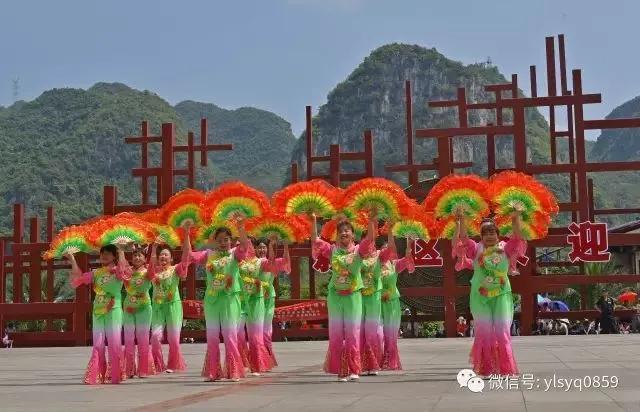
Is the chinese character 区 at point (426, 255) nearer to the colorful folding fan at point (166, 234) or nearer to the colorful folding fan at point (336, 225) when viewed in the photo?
the colorful folding fan at point (336, 225)

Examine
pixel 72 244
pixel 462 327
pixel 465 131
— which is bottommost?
pixel 462 327

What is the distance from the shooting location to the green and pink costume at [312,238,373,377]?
31.8ft

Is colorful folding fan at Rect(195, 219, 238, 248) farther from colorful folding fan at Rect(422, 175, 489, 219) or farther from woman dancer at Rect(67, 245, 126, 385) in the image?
colorful folding fan at Rect(422, 175, 489, 219)

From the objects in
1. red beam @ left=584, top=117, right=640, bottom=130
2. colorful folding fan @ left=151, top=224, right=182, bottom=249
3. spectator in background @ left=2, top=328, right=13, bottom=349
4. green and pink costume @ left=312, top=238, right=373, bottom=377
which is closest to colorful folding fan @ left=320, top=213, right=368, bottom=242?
green and pink costume @ left=312, top=238, right=373, bottom=377

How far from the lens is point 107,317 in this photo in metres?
10.5

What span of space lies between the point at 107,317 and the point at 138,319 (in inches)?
37.9

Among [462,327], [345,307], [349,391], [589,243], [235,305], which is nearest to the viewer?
[349,391]

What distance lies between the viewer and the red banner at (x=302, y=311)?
2219 cm

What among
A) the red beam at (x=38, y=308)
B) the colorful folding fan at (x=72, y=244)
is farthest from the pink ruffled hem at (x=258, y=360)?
the red beam at (x=38, y=308)

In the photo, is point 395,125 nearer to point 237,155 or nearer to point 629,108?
point 237,155

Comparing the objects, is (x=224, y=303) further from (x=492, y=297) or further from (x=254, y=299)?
(x=492, y=297)

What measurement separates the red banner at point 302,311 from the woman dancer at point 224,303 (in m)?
11.7

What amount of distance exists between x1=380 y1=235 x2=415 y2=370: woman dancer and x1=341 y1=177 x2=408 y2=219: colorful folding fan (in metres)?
1.05

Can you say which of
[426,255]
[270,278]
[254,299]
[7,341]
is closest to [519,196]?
[254,299]
